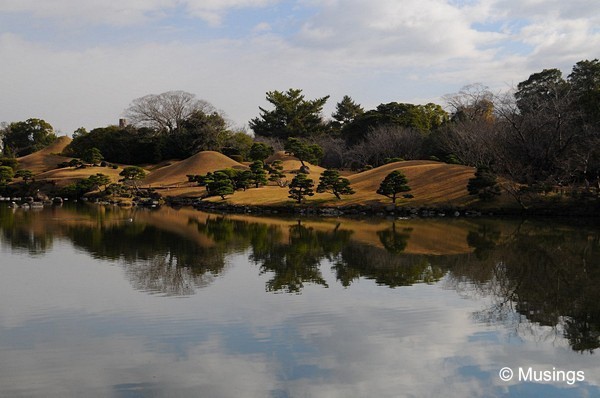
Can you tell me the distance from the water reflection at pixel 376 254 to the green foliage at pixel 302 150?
51.7 feet

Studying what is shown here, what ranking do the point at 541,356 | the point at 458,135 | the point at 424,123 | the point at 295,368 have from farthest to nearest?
the point at 424,123 < the point at 458,135 < the point at 541,356 < the point at 295,368

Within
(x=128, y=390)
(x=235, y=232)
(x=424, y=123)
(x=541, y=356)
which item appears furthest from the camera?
(x=424, y=123)

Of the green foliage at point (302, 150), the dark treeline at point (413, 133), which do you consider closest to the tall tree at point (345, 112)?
the dark treeline at point (413, 133)

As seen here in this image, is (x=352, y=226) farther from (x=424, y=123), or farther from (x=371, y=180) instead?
(x=424, y=123)

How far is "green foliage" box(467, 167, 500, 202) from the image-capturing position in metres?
28.2

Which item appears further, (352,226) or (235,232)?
(352,226)

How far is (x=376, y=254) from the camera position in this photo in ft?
53.5

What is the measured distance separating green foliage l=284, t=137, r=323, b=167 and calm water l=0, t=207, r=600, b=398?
22645 millimetres

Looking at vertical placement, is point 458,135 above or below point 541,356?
above

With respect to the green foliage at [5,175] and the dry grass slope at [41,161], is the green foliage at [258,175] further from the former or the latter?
the dry grass slope at [41,161]

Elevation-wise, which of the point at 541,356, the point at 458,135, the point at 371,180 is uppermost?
the point at 458,135

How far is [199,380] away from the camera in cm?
668

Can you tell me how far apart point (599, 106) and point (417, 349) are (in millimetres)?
26923

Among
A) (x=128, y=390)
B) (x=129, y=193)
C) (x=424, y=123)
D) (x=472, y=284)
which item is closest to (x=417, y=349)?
(x=128, y=390)
